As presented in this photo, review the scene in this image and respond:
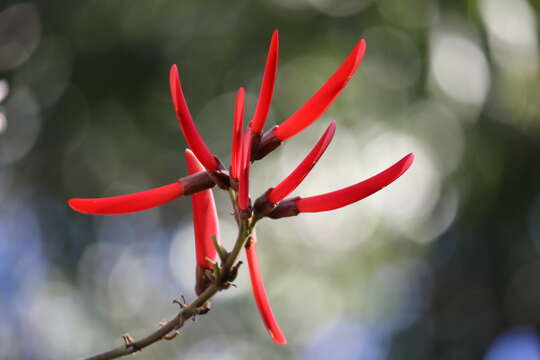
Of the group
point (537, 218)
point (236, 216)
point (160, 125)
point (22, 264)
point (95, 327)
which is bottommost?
point (537, 218)

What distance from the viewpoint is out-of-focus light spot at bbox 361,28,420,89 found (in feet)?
18.4

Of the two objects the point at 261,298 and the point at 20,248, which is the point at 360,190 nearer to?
the point at 261,298

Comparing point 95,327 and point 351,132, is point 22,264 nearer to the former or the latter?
point 95,327

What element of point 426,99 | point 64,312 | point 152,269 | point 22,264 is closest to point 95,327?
point 64,312

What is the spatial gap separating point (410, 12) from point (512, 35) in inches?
38.6

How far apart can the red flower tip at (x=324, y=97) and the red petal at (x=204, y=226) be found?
121 millimetres

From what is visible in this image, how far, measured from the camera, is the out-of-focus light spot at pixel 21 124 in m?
4.97

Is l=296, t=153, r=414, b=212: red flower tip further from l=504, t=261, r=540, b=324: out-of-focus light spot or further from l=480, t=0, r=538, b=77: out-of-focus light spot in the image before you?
l=504, t=261, r=540, b=324: out-of-focus light spot

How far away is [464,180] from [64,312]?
3.02m

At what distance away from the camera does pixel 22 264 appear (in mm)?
4820

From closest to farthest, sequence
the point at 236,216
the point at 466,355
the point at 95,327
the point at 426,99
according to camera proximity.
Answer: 1. the point at 236,216
2. the point at 95,327
3. the point at 466,355
4. the point at 426,99

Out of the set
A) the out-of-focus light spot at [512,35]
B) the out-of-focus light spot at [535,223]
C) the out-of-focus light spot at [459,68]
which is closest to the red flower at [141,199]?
the out-of-focus light spot at [512,35]

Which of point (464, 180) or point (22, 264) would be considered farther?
point (464, 180)

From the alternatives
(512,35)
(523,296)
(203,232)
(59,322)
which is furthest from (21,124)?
(203,232)
